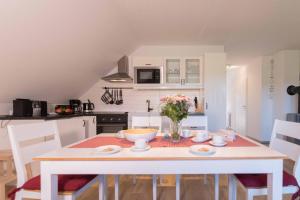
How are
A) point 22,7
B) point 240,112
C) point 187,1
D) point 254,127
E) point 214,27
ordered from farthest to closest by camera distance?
point 240,112 < point 254,127 < point 214,27 < point 187,1 < point 22,7

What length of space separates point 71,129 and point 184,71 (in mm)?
2274

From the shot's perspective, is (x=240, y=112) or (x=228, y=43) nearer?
(x=228, y=43)

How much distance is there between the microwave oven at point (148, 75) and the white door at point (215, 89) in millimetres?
893

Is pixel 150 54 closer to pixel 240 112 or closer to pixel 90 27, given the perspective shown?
pixel 90 27

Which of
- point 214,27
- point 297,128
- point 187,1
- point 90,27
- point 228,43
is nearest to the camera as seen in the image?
point 297,128

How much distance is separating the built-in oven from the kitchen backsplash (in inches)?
20.7

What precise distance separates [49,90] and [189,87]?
97.3 inches

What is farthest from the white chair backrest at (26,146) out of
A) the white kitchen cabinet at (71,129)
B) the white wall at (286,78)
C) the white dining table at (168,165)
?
the white wall at (286,78)

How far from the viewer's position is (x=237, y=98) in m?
6.25

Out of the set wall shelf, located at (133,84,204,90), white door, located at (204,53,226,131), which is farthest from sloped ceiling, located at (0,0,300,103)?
wall shelf, located at (133,84,204,90)

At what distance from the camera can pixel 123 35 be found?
10.1 ft

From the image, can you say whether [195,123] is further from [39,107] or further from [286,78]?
[286,78]

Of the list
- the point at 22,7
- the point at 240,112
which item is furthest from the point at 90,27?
the point at 240,112

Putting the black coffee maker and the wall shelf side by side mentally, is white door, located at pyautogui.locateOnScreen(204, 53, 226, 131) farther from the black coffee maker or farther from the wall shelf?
the black coffee maker
